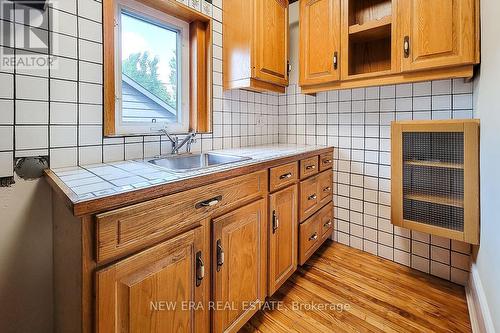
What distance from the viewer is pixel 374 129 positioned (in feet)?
6.48

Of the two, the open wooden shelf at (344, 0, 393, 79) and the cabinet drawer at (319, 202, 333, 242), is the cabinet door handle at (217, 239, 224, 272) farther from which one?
the open wooden shelf at (344, 0, 393, 79)

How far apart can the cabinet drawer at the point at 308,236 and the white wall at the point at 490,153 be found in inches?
36.2

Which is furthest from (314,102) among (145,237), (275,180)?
(145,237)

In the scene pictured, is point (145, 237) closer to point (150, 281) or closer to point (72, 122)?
point (150, 281)

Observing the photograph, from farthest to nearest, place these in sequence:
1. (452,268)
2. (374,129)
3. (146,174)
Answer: (374,129) < (452,268) < (146,174)

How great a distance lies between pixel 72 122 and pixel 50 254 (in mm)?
583

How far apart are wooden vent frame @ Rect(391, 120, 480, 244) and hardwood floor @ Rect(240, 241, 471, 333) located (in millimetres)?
397

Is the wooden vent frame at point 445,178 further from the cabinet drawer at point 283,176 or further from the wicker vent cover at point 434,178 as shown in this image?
the cabinet drawer at point 283,176

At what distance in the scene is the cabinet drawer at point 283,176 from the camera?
4.62ft

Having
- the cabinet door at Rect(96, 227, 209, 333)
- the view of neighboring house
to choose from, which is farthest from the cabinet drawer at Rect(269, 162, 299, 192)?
the view of neighboring house

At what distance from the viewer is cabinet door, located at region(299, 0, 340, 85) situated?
6.00 feet

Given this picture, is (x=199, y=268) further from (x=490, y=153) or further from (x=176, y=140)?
(x=490, y=153)

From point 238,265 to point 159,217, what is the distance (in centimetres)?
53

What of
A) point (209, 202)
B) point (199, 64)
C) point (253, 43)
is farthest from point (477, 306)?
point (199, 64)
